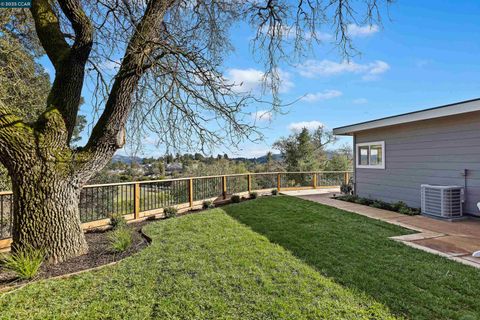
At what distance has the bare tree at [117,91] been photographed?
3.26 m

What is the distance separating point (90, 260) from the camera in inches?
134

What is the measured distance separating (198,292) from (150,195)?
4.67m

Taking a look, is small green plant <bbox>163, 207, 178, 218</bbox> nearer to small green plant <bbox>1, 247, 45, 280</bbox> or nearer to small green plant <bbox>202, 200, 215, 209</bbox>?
small green plant <bbox>202, 200, 215, 209</bbox>

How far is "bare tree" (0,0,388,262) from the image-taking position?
326 centimetres

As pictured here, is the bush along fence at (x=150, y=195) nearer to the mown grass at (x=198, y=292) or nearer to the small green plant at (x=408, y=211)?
the mown grass at (x=198, y=292)

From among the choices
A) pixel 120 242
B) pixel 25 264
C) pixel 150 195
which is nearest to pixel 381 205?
pixel 150 195

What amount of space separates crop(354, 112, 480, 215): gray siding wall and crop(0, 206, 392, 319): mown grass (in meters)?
4.54

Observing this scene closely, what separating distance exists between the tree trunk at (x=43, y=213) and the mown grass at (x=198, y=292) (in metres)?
0.71

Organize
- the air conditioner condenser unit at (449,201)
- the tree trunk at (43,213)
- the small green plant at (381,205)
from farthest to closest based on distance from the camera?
the small green plant at (381,205) < the air conditioner condenser unit at (449,201) < the tree trunk at (43,213)

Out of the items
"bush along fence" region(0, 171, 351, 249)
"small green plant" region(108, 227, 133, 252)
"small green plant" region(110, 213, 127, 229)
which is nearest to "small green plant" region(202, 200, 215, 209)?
"bush along fence" region(0, 171, 351, 249)

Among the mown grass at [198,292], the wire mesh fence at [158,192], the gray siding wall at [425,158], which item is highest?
the gray siding wall at [425,158]

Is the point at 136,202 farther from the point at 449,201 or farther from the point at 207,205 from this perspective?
the point at 449,201

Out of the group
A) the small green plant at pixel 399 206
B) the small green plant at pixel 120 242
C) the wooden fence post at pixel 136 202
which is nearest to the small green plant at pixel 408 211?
the small green plant at pixel 399 206

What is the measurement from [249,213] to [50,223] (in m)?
4.04
